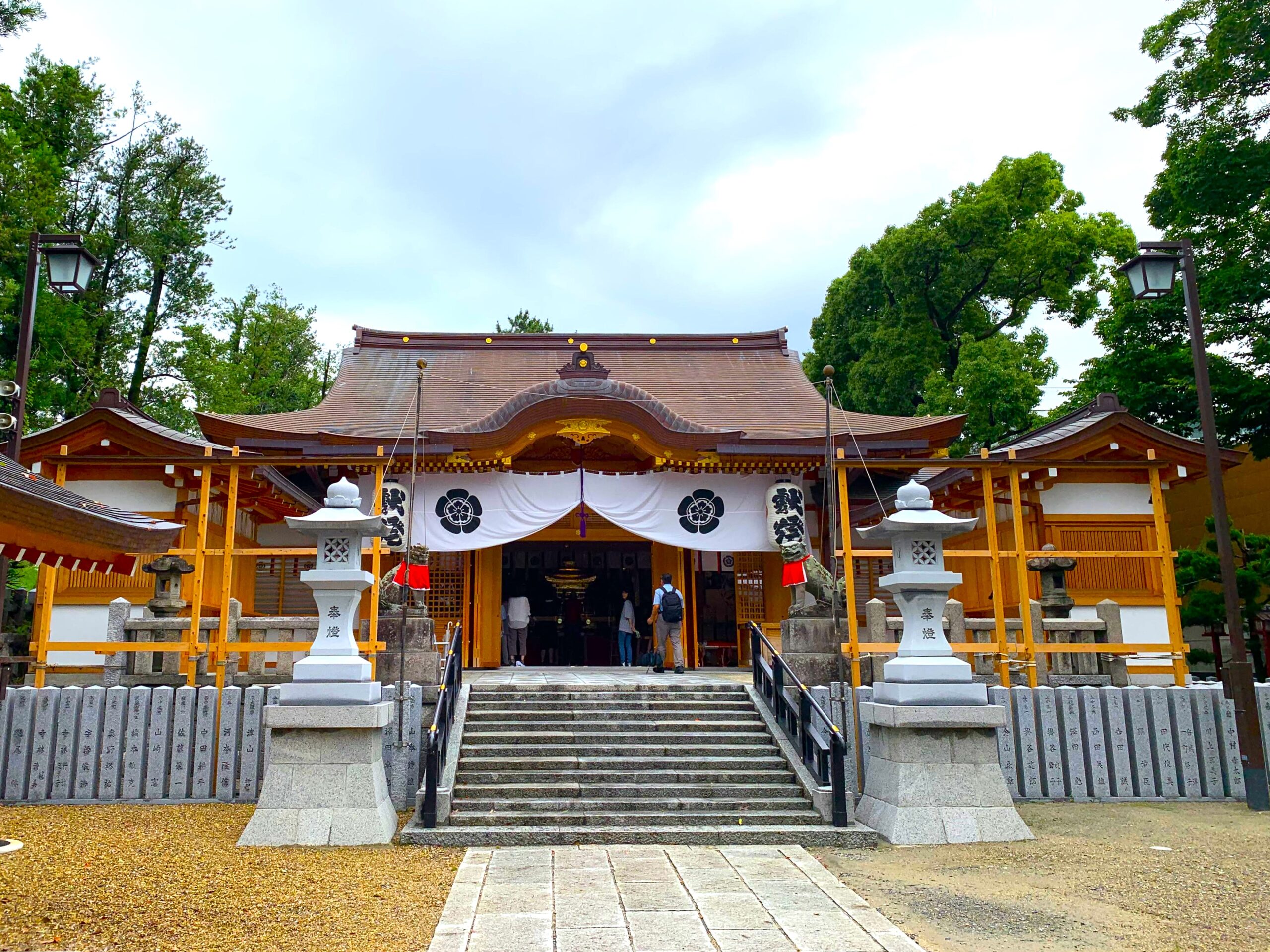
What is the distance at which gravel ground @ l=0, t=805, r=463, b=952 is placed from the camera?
15.2ft

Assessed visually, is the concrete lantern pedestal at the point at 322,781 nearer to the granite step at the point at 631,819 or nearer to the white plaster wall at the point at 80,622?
the granite step at the point at 631,819

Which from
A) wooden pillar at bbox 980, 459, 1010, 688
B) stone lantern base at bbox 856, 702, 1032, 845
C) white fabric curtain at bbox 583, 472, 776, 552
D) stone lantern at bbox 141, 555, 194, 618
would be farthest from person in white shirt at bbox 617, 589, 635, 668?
stone lantern base at bbox 856, 702, 1032, 845

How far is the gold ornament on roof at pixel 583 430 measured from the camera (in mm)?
12867

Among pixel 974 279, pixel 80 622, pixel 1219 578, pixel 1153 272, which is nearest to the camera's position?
pixel 1153 272

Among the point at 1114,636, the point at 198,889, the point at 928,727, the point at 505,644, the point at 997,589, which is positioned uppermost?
the point at 997,589

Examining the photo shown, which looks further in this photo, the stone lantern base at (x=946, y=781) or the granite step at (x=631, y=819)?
the granite step at (x=631, y=819)

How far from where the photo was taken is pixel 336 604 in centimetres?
743

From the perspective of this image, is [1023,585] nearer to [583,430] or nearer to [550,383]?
[583,430]

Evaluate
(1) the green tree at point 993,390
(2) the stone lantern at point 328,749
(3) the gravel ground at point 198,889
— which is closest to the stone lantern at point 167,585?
(3) the gravel ground at point 198,889

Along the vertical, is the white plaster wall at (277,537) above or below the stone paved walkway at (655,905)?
above

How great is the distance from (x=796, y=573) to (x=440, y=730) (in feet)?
14.0

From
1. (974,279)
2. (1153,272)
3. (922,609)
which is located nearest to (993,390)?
(974,279)

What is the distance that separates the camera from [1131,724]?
848 cm

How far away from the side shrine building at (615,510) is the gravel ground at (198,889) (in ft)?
7.94
